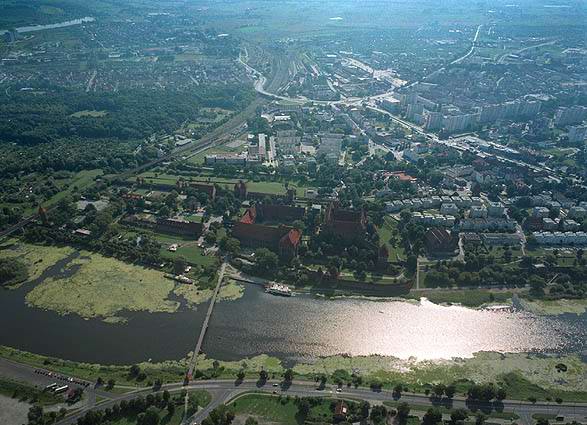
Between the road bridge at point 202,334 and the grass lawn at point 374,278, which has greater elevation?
the grass lawn at point 374,278

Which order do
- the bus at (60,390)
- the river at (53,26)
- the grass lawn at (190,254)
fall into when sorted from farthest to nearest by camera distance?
the river at (53,26)
the grass lawn at (190,254)
the bus at (60,390)

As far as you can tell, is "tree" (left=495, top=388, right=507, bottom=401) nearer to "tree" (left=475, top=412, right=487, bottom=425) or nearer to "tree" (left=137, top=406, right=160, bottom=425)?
"tree" (left=475, top=412, right=487, bottom=425)

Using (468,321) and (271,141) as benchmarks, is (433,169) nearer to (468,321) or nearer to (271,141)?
(271,141)

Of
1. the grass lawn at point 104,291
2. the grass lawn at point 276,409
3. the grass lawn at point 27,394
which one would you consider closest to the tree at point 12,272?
the grass lawn at point 104,291

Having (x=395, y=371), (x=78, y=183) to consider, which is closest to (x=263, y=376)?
(x=395, y=371)

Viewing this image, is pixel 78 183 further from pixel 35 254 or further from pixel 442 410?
pixel 442 410

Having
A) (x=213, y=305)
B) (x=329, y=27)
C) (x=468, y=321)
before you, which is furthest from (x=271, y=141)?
(x=329, y=27)

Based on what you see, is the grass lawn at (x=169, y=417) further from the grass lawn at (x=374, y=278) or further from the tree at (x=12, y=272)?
the tree at (x=12, y=272)
